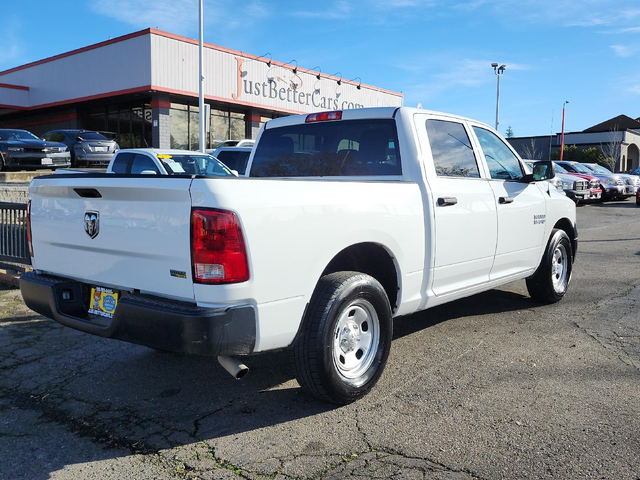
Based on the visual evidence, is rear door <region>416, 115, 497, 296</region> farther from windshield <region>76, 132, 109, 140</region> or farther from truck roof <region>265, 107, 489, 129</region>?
windshield <region>76, 132, 109, 140</region>

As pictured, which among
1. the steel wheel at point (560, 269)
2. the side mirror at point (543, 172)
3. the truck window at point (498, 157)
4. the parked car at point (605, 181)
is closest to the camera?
the truck window at point (498, 157)

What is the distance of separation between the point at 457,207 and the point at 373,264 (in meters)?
0.89

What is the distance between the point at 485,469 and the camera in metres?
2.89

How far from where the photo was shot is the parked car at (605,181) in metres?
22.3

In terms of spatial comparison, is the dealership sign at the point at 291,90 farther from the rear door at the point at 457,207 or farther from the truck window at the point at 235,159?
the rear door at the point at 457,207

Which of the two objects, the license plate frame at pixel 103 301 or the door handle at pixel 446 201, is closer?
the license plate frame at pixel 103 301

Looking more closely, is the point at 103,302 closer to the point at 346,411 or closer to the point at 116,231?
the point at 116,231

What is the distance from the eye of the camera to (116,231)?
3.37 metres

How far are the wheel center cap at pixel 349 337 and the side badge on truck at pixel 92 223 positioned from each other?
1636mm

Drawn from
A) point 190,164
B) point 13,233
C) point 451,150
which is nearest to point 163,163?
point 190,164

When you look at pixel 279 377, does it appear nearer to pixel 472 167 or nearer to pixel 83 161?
pixel 472 167

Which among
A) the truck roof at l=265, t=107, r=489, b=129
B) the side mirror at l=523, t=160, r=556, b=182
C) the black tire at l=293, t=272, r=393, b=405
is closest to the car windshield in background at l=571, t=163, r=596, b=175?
the side mirror at l=523, t=160, r=556, b=182

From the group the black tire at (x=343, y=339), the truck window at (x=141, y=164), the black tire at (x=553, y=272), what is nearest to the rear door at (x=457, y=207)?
the black tire at (x=343, y=339)

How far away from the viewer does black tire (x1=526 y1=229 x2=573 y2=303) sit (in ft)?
19.8
